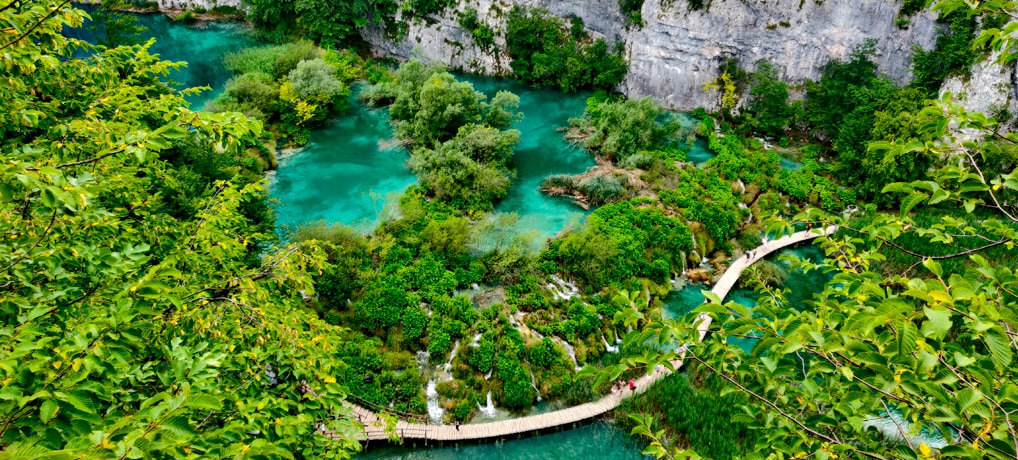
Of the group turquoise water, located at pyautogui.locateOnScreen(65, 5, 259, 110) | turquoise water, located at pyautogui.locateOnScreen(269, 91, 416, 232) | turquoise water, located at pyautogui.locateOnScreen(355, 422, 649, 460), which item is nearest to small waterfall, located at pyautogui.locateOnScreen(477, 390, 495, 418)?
turquoise water, located at pyautogui.locateOnScreen(355, 422, 649, 460)

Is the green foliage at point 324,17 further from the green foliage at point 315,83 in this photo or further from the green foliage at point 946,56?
the green foliage at point 946,56

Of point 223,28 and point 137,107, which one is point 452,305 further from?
point 223,28

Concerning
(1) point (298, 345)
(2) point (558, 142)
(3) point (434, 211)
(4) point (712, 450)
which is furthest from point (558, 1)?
(1) point (298, 345)

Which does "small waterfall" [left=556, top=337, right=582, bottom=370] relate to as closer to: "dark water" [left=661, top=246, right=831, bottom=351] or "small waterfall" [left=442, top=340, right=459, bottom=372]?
"small waterfall" [left=442, top=340, right=459, bottom=372]

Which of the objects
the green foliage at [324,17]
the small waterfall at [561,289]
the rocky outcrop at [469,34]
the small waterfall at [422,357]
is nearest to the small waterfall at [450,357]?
the small waterfall at [422,357]

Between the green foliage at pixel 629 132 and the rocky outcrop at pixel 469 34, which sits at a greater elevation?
the rocky outcrop at pixel 469 34

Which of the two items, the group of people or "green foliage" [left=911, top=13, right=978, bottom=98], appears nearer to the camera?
the group of people

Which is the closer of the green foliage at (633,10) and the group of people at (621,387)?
the group of people at (621,387)
